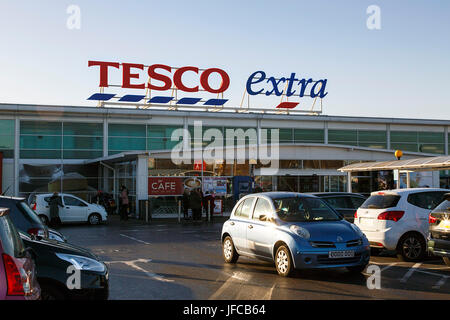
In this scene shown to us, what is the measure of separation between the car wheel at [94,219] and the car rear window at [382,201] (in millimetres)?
15731

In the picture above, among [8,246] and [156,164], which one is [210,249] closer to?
[8,246]

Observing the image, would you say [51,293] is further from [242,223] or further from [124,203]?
[124,203]

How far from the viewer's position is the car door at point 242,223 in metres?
11.8

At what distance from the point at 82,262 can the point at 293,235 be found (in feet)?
14.4

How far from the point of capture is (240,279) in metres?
10.2

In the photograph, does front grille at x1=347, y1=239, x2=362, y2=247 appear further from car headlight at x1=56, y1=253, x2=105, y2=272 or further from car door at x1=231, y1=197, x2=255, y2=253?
car headlight at x1=56, y1=253, x2=105, y2=272

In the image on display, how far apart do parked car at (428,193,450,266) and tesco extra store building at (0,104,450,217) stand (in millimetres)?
17883

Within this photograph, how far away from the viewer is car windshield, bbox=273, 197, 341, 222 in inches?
431

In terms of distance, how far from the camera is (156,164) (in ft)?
97.4

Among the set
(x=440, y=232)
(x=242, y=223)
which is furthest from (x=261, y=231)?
(x=440, y=232)

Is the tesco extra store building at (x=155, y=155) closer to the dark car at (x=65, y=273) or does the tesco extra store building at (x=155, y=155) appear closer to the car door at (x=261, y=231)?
the car door at (x=261, y=231)

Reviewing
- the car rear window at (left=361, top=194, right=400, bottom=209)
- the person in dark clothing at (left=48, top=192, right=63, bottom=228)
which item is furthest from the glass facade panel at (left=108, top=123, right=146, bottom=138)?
the car rear window at (left=361, top=194, right=400, bottom=209)
